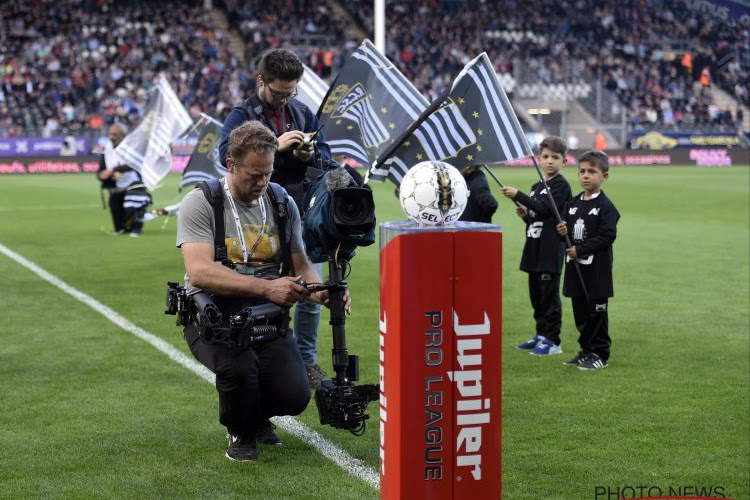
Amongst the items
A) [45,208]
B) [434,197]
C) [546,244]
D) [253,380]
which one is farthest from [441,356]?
[45,208]

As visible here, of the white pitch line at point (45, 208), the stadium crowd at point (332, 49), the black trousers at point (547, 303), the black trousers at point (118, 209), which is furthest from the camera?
the stadium crowd at point (332, 49)

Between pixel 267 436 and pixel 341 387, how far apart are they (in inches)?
46.3

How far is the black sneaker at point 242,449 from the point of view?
567cm

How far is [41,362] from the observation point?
832 centimetres

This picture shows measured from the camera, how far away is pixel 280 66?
6312 mm

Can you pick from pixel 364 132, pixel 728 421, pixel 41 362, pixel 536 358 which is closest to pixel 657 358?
pixel 536 358

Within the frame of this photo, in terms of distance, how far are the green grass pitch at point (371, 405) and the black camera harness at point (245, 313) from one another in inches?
27.9

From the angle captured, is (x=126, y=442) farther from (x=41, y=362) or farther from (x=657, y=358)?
(x=657, y=358)

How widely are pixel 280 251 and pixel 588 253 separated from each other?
119 inches

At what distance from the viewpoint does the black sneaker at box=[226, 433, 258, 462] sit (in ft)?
18.6

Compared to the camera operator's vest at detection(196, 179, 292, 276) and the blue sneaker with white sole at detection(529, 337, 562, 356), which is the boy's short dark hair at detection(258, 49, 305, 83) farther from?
the blue sneaker with white sole at detection(529, 337, 562, 356)

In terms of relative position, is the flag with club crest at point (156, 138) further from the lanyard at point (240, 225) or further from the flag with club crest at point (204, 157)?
the lanyard at point (240, 225)

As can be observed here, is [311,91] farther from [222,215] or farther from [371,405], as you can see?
[222,215]

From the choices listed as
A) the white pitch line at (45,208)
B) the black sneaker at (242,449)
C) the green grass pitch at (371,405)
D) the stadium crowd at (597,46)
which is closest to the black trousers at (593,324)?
the green grass pitch at (371,405)
